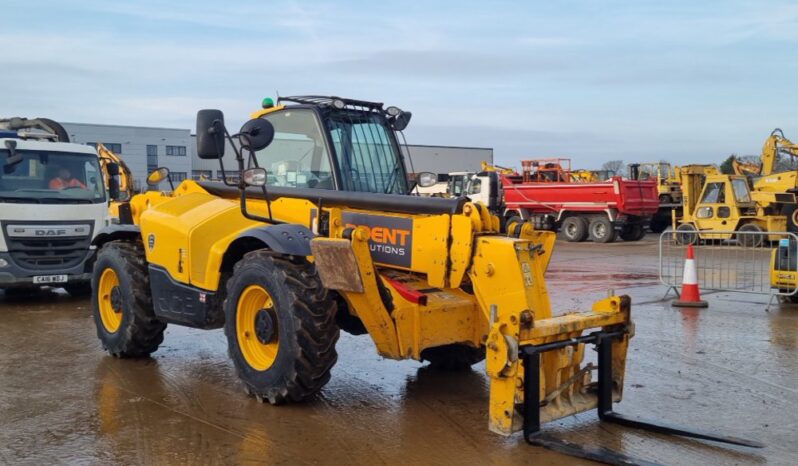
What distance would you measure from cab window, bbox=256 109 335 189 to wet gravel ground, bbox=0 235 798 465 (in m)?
1.76

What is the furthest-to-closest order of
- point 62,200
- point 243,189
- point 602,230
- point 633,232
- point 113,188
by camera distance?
point 633,232 → point 602,230 → point 113,188 → point 62,200 → point 243,189

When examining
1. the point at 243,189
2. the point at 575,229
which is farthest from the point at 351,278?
the point at 575,229

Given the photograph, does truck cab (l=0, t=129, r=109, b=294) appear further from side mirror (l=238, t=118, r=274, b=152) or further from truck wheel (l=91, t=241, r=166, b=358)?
side mirror (l=238, t=118, r=274, b=152)

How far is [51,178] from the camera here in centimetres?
1164

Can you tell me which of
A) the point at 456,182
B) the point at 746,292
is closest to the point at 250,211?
the point at 746,292

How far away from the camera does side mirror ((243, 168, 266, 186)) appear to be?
Answer: 19.4 feet

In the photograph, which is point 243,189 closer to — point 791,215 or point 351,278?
point 351,278

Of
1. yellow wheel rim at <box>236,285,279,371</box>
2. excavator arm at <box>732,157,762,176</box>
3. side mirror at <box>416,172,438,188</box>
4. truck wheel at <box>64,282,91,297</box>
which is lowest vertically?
truck wheel at <box>64,282,91,297</box>

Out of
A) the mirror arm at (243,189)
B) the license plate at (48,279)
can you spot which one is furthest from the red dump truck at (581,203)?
the mirror arm at (243,189)

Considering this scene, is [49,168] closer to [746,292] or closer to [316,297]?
[316,297]

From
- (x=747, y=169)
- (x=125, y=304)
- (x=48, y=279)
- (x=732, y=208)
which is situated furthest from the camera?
(x=747, y=169)

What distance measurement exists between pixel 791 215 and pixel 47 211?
65.6ft

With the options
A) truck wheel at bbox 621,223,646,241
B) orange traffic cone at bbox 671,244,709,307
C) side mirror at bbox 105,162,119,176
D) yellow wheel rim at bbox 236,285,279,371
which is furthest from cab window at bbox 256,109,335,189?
truck wheel at bbox 621,223,646,241

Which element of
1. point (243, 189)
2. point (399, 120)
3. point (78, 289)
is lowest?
point (78, 289)
